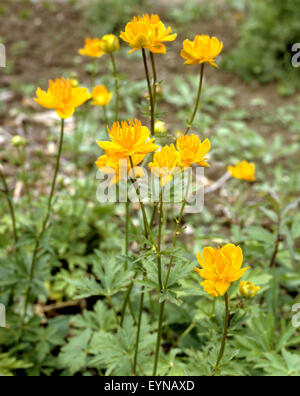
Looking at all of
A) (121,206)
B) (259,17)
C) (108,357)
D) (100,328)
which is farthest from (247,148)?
(108,357)

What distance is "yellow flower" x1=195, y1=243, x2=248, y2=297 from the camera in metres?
0.84

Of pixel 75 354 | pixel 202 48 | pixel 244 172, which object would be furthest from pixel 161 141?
pixel 75 354

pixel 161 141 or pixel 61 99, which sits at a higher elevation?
pixel 61 99

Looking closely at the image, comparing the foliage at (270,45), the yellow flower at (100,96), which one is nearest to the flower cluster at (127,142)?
the yellow flower at (100,96)

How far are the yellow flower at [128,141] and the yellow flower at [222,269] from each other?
0.85ft

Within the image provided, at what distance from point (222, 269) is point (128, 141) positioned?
33 cm

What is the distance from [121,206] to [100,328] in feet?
2.85

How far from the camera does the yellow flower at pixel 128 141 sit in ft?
2.77

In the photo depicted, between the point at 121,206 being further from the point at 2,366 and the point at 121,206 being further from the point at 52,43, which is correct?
the point at 52,43

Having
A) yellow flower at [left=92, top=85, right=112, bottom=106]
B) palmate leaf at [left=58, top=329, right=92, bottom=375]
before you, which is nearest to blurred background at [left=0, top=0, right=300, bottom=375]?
palmate leaf at [left=58, top=329, right=92, bottom=375]

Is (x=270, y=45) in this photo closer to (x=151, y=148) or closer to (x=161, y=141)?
(x=161, y=141)

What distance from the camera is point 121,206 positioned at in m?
2.17

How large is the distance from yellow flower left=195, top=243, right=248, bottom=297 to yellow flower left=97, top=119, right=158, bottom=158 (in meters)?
0.26

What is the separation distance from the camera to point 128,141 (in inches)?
33.2
